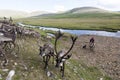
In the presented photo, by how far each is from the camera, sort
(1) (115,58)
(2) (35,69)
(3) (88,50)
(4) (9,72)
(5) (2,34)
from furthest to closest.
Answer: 1. (3) (88,50)
2. (1) (115,58)
3. (5) (2,34)
4. (2) (35,69)
5. (4) (9,72)

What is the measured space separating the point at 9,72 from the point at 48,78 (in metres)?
2.76

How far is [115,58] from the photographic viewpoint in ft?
114

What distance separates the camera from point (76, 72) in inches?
852

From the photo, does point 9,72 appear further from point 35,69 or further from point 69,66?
point 69,66

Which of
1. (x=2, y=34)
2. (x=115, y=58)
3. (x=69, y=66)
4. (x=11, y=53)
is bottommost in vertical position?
(x=115, y=58)

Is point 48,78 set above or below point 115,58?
above

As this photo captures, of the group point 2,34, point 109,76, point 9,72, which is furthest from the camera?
point 109,76

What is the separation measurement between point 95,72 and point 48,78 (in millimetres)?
8827

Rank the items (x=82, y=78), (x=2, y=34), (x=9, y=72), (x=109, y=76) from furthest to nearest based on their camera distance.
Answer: (x=109, y=76)
(x=82, y=78)
(x=2, y=34)
(x=9, y=72)

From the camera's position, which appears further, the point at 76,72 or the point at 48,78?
the point at 76,72

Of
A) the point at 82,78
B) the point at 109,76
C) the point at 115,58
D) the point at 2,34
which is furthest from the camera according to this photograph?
the point at 115,58

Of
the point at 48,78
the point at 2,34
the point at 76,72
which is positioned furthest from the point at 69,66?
the point at 2,34

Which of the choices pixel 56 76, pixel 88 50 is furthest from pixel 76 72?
pixel 88 50

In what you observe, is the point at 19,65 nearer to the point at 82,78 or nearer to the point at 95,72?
the point at 82,78
